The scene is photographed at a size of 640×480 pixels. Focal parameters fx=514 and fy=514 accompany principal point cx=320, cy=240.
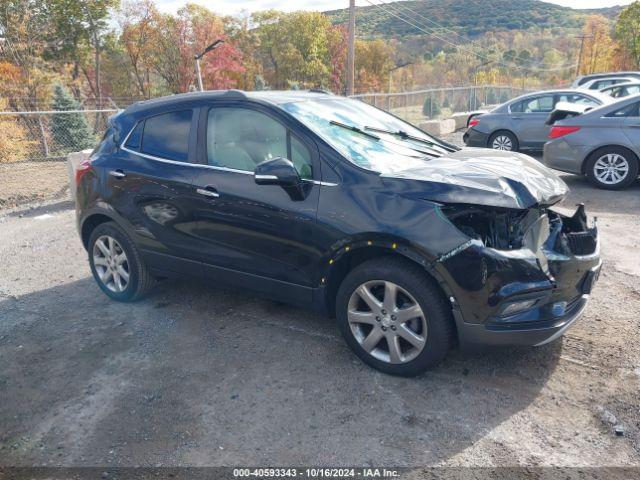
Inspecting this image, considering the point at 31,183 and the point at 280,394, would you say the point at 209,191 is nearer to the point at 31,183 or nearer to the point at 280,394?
the point at 280,394

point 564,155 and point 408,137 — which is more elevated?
point 408,137

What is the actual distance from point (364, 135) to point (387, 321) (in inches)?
56.7

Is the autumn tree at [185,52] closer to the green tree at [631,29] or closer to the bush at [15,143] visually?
the bush at [15,143]

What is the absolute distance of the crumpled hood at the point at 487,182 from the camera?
3023 mm

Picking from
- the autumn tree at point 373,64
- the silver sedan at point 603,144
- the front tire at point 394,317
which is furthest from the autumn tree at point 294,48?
the front tire at point 394,317

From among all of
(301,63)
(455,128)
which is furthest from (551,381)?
(301,63)

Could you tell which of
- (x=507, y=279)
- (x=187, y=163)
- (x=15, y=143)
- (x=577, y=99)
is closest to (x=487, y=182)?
(x=507, y=279)

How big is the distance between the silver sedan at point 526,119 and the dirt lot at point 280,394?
7263mm

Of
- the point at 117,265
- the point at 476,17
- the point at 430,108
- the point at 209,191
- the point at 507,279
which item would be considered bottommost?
the point at 117,265

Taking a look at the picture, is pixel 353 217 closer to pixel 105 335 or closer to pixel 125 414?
pixel 125 414

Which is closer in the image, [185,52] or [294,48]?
[185,52]

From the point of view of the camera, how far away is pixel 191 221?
3.99m

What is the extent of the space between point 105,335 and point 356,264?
2.21 m

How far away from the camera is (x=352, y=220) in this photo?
3.23m
